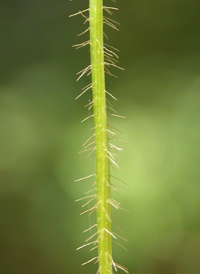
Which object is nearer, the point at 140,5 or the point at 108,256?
the point at 108,256

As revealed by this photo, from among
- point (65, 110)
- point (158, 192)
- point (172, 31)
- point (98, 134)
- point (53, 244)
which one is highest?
point (172, 31)

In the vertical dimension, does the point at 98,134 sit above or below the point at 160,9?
below

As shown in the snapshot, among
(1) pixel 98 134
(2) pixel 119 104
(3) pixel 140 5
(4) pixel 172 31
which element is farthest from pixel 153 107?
(1) pixel 98 134

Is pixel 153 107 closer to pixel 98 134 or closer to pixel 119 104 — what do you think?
pixel 119 104

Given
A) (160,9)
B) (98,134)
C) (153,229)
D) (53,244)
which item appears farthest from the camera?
(160,9)

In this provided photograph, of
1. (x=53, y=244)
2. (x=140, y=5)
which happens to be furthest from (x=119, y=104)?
(x=53, y=244)

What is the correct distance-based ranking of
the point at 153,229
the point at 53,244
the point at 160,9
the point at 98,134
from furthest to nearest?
the point at 160,9
the point at 53,244
the point at 153,229
the point at 98,134
